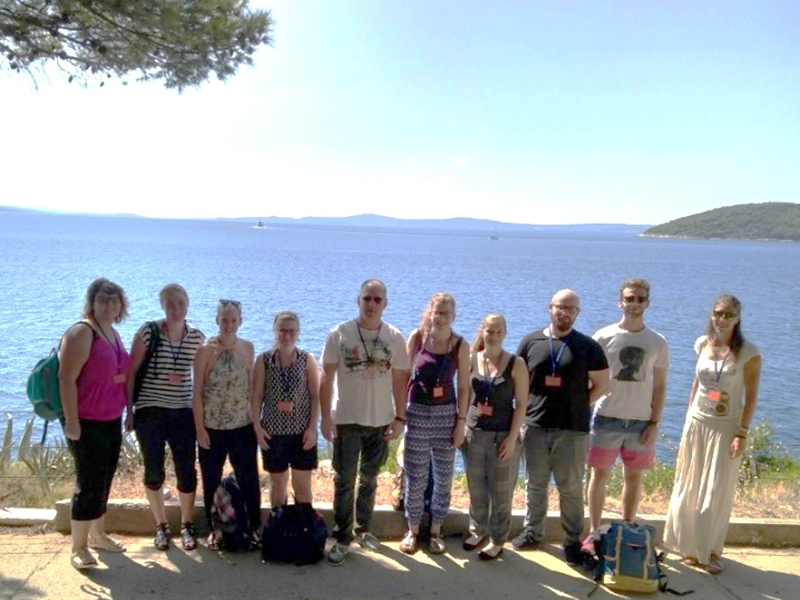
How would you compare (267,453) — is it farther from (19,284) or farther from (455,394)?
(19,284)

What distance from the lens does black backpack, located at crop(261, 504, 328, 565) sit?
4.05 meters

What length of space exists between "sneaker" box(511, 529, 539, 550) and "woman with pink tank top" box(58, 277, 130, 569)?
2.51m

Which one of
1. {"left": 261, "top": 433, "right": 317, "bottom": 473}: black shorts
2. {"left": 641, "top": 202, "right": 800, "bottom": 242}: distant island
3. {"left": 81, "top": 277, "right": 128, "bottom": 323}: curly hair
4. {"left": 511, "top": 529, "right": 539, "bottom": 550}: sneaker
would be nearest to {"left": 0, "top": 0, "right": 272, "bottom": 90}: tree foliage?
{"left": 81, "top": 277, "right": 128, "bottom": 323}: curly hair

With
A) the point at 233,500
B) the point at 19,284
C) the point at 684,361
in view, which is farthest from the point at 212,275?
the point at 233,500

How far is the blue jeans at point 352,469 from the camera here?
13.8 feet

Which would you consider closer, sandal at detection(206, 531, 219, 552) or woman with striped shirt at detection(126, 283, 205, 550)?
woman with striped shirt at detection(126, 283, 205, 550)

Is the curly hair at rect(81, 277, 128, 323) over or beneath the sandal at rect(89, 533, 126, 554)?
over

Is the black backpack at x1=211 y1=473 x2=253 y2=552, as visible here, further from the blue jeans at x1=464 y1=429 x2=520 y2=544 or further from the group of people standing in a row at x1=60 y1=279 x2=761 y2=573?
the blue jeans at x1=464 y1=429 x2=520 y2=544

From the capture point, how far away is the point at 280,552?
13.3 ft

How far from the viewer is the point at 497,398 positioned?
13.6ft

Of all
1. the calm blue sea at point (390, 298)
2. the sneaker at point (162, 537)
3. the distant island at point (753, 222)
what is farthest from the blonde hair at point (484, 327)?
the distant island at point (753, 222)

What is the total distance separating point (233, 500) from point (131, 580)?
2.26ft

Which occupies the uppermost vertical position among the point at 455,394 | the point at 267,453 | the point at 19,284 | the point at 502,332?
the point at 502,332

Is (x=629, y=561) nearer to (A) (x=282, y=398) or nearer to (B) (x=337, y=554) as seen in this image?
(B) (x=337, y=554)
